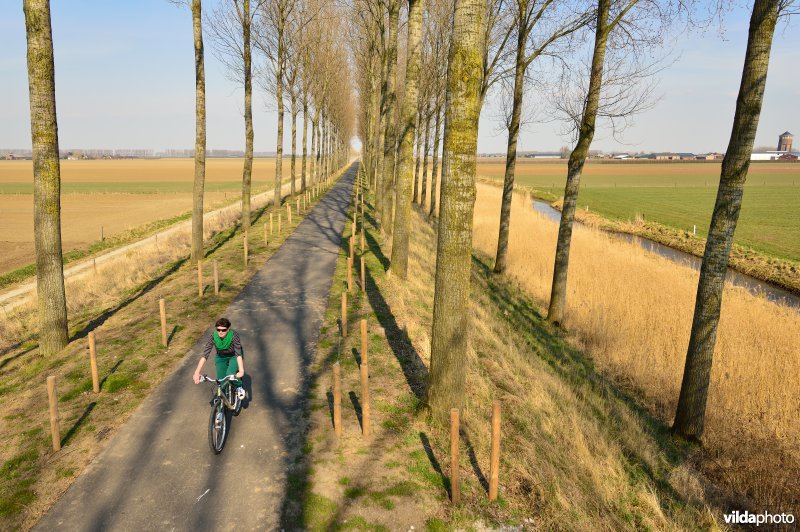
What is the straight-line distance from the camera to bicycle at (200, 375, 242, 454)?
19.9 ft

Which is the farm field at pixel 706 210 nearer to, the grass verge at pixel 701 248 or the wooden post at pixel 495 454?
the grass verge at pixel 701 248

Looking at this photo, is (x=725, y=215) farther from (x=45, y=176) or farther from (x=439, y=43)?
(x=439, y=43)

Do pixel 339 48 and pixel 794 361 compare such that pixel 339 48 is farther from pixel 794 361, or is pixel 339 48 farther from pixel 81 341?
pixel 794 361

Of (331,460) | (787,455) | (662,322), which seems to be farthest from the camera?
(662,322)

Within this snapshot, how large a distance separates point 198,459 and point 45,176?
6800 millimetres

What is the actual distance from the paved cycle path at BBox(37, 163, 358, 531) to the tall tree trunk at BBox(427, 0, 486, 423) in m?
2.31

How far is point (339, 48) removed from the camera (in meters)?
39.1

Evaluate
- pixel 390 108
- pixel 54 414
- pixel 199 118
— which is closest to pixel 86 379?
pixel 54 414

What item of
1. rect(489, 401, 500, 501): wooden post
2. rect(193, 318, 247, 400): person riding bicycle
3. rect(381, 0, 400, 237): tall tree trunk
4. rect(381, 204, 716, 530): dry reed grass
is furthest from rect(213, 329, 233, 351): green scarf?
rect(381, 0, 400, 237): tall tree trunk

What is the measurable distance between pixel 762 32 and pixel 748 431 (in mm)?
6047

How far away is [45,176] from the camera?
899cm

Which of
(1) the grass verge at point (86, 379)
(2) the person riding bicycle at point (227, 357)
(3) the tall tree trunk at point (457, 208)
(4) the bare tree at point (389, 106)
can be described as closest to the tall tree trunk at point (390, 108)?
(4) the bare tree at point (389, 106)

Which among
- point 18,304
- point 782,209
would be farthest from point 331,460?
point 782,209

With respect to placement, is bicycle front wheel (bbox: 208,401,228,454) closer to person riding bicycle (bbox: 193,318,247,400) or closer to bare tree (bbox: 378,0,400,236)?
person riding bicycle (bbox: 193,318,247,400)
